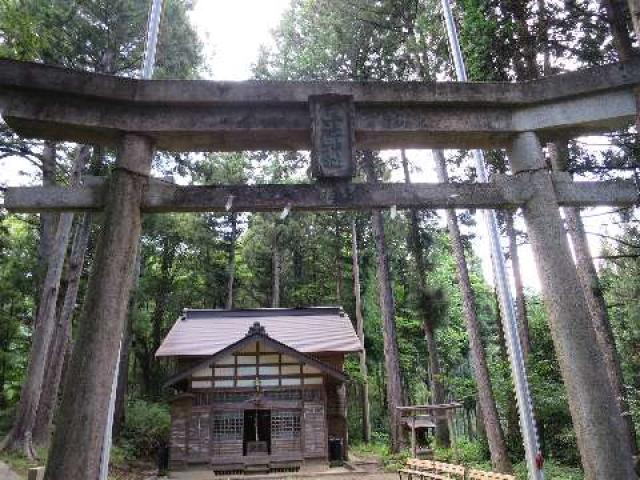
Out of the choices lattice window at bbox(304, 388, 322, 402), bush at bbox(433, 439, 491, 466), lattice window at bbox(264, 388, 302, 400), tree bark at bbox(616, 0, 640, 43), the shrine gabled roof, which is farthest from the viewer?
lattice window at bbox(304, 388, 322, 402)

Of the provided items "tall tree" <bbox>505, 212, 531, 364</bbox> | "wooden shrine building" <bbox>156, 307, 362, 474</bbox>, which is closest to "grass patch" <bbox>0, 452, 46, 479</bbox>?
"wooden shrine building" <bbox>156, 307, 362, 474</bbox>

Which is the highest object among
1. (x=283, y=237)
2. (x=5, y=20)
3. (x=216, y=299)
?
(x=283, y=237)

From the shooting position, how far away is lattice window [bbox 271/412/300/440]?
1402cm

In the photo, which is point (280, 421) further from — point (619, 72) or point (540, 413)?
point (619, 72)

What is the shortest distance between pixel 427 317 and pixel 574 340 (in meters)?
13.8

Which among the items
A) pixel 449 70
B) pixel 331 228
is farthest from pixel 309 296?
pixel 449 70

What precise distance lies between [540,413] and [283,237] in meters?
15.7

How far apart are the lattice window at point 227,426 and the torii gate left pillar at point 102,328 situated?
1142 centimetres

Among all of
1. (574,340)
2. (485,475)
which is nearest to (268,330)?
(485,475)

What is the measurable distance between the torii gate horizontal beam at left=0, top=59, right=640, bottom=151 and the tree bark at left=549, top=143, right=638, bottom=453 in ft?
18.2

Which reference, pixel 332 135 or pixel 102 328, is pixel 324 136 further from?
pixel 102 328

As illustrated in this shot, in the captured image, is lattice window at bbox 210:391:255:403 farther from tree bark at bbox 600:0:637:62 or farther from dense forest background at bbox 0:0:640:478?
tree bark at bbox 600:0:637:62

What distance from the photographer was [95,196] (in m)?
4.04

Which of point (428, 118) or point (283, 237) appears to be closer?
point (428, 118)
